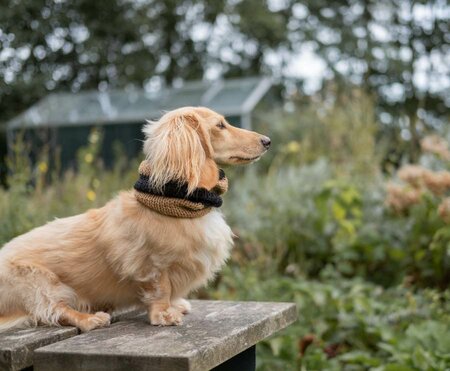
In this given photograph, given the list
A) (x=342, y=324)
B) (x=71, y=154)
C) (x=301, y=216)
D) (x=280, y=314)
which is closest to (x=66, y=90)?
(x=71, y=154)

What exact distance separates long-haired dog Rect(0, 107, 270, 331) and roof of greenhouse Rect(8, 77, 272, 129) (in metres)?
10.1

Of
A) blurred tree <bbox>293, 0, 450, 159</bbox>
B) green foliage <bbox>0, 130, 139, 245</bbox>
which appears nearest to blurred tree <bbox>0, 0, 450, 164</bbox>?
Result: blurred tree <bbox>293, 0, 450, 159</bbox>

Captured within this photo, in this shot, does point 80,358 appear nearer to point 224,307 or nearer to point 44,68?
point 224,307

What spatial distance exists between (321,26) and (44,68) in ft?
28.8

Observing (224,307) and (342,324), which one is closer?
(224,307)

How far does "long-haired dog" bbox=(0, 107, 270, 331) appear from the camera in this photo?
274 cm

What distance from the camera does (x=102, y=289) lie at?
2889 millimetres

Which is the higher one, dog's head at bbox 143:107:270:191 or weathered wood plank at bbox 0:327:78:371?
dog's head at bbox 143:107:270:191

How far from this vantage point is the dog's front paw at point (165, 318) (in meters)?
2.74

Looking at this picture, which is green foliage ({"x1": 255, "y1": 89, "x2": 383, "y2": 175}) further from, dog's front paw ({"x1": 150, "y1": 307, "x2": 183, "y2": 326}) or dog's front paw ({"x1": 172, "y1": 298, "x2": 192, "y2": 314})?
dog's front paw ({"x1": 150, "y1": 307, "x2": 183, "y2": 326})

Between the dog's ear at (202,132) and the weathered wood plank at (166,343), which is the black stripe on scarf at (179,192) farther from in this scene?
the weathered wood plank at (166,343)

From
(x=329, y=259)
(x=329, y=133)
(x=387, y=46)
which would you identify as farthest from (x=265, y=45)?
(x=329, y=259)

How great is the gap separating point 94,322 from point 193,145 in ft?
2.71

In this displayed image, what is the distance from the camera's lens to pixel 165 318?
2.74 meters
